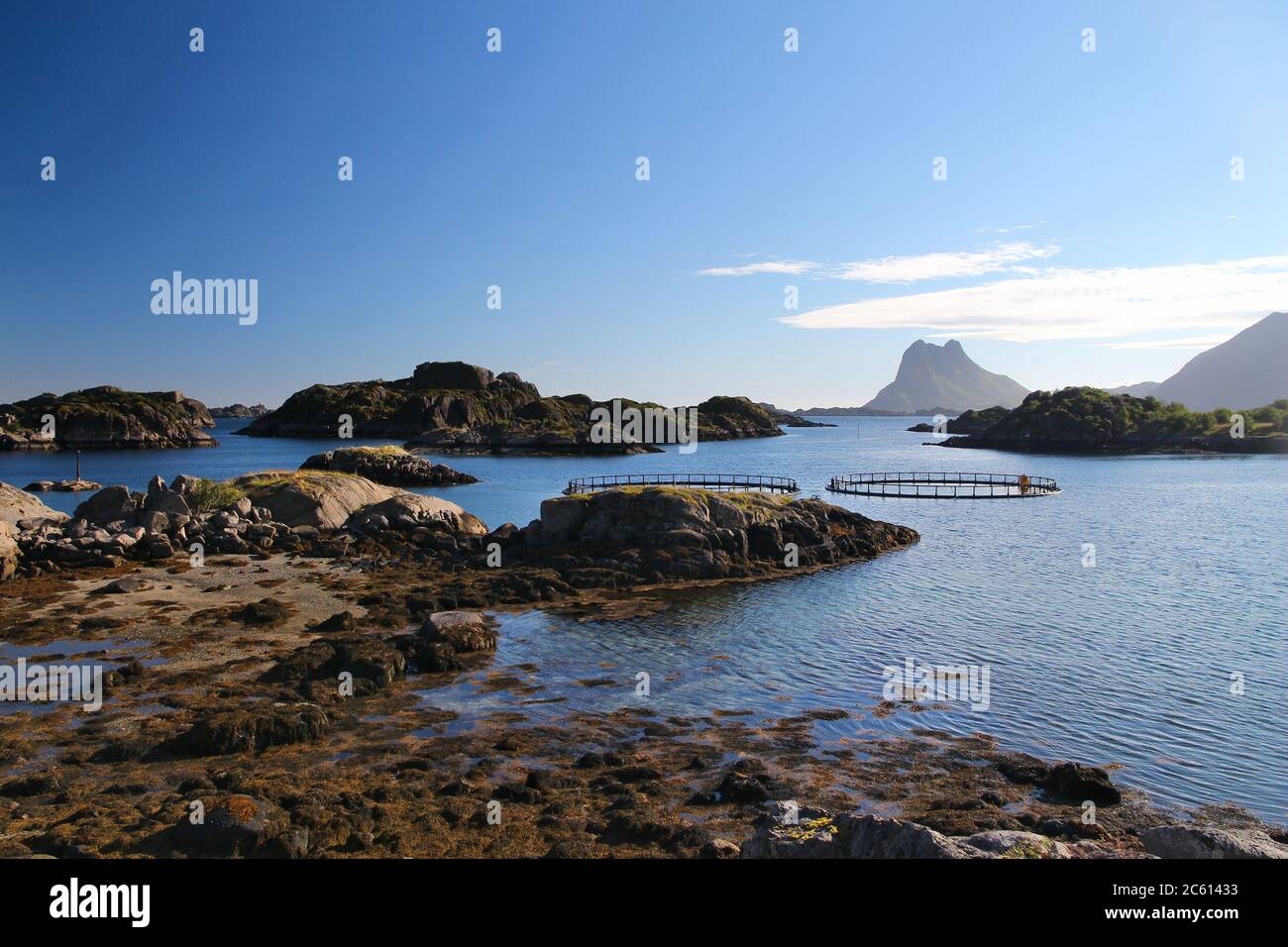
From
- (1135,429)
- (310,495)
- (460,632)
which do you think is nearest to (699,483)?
(310,495)

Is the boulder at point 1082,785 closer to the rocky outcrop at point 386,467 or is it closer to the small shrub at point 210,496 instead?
the small shrub at point 210,496

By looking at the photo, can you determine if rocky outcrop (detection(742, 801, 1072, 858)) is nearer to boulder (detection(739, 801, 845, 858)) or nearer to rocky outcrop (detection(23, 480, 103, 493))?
boulder (detection(739, 801, 845, 858))

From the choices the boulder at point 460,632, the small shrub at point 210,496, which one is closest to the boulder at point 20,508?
the small shrub at point 210,496

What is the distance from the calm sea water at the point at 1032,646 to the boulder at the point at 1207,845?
637 cm

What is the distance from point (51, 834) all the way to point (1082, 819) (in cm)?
1940

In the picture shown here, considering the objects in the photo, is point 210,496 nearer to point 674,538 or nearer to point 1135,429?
point 674,538

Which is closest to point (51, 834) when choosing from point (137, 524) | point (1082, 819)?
point (1082, 819)

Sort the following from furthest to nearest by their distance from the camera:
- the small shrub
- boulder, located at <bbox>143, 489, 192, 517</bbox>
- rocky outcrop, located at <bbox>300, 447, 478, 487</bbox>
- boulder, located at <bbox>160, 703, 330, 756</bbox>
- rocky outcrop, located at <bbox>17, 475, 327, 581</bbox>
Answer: rocky outcrop, located at <bbox>300, 447, 478, 487</bbox> < the small shrub < boulder, located at <bbox>143, 489, 192, 517</bbox> < rocky outcrop, located at <bbox>17, 475, 327, 581</bbox> < boulder, located at <bbox>160, 703, 330, 756</bbox>

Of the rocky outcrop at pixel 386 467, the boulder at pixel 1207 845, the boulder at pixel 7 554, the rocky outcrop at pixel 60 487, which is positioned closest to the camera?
the boulder at pixel 1207 845

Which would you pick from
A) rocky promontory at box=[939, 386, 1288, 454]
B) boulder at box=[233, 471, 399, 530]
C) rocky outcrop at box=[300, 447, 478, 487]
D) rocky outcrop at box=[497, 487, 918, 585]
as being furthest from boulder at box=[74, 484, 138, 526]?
rocky promontory at box=[939, 386, 1288, 454]

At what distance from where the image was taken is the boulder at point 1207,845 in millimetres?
11875

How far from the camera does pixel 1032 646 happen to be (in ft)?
104

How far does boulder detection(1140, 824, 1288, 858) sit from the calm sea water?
6.37 metres

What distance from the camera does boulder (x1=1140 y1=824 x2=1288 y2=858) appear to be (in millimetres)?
11875
